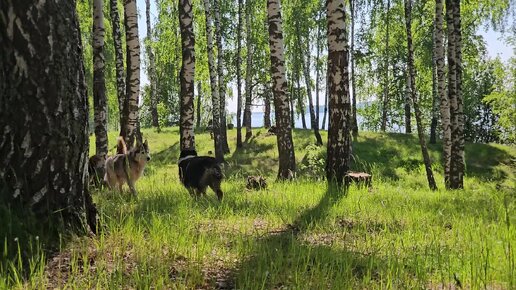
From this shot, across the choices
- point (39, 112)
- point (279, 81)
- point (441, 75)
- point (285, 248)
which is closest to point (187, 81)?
point (279, 81)

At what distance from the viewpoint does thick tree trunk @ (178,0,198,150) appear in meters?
11.8

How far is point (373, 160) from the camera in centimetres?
2559

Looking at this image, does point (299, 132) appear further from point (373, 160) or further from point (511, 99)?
point (511, 99)

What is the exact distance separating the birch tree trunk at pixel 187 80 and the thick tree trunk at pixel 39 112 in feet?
26.0

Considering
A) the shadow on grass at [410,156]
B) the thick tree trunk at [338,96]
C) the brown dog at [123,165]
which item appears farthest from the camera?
the shadow on grass at [410,156]

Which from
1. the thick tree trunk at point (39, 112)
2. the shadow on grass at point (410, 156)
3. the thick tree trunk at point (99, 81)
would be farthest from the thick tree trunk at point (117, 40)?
the shadow on grass at point (410, 156)

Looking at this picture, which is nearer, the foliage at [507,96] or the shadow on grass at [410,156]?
the shadow on grass at [410,156]

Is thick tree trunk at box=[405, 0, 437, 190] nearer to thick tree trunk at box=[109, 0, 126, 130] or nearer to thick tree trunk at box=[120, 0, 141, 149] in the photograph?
thick tree trunk at box=[120, 0, 141, 149]

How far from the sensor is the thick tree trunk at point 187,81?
38.7 ft

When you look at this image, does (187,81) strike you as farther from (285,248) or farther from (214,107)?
(214,107)

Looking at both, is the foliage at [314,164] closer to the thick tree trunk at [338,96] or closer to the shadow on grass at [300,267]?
the thick tree trunk at [338,96]

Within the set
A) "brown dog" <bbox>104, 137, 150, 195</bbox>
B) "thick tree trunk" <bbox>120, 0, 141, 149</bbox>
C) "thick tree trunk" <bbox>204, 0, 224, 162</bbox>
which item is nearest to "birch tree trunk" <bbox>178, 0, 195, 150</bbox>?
"thick tree trunk" <bbox>120, 0, 141, 149</bbox>

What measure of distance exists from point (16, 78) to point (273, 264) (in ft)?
8.81

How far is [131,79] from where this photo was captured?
1237cm
